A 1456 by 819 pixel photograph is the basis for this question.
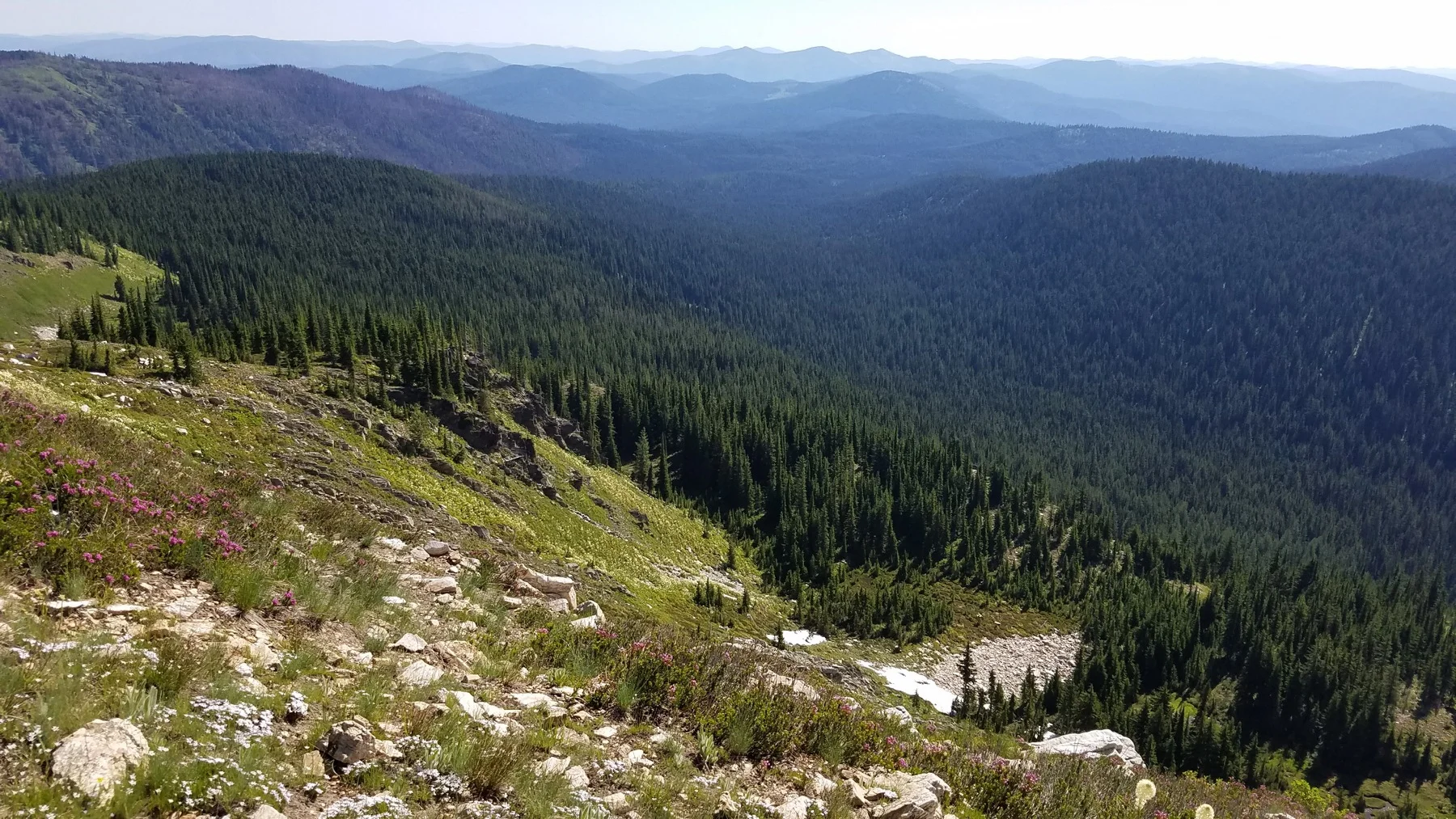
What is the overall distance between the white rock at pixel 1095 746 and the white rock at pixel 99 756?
26653 millimetres

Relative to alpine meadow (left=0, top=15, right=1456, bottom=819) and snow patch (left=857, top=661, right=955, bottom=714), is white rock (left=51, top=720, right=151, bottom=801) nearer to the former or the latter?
alpine meadow (left=0, top=15, right=1456, bottom=819)

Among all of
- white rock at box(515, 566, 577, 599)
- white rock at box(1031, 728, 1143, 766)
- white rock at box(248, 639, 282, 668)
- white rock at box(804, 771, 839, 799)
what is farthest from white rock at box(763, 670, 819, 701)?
white rock at box(1031, 728, 1143, 766)

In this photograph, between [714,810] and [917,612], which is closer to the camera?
[714,810]

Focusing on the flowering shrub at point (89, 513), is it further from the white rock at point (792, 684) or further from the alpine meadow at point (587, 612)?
the white rock at point (792, 684)

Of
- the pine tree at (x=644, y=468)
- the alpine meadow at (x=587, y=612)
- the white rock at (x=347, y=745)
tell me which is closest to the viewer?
the white rock at (x=347, y=745)

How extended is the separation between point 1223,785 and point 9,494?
39731mm

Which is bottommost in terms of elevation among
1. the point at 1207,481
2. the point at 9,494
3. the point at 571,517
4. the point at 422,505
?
the point at 1207,481

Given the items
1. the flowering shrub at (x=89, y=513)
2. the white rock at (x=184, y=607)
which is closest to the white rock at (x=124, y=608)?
the white rock at (x=184, y=607)

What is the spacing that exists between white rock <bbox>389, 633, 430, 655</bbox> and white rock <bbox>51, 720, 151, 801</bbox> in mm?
5869

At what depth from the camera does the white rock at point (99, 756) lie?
24.5 feet

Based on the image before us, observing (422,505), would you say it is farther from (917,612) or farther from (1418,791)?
(1418,791)

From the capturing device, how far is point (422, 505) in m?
37.8

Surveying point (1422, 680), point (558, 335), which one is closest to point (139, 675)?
point (1422, 680)

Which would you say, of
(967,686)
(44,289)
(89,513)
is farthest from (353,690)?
(44,289)
